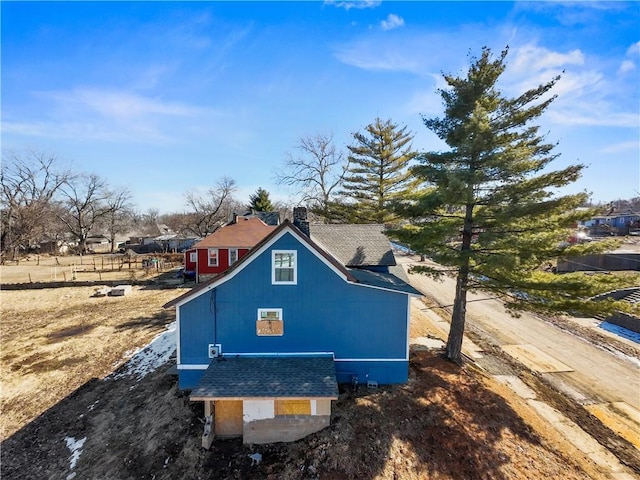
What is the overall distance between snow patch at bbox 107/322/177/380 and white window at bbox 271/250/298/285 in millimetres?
7710

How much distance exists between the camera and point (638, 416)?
1052 centimetres

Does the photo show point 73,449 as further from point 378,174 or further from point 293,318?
point 378,174

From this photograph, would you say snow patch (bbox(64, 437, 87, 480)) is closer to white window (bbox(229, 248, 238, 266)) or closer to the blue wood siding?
the blue wood siding

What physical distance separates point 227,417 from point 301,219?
739cm

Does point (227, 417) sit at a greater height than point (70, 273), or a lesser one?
lesser

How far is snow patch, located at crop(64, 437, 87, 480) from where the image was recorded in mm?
8955

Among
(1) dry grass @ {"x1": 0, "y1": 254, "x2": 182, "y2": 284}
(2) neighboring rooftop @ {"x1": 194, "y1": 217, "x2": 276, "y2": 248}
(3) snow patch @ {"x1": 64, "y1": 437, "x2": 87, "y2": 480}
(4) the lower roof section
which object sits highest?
(2) neighboring rooftop @ {"x1": 194, "y1": 217, "x2": 276, "y2": 248}

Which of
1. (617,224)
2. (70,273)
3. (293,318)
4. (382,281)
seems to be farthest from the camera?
(617,224)

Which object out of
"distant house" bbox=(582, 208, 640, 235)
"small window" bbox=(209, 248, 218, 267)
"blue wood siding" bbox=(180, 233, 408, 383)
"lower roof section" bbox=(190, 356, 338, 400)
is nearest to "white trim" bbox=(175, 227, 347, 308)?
"blue wood siding" bbox=(180, 233, 408, 383)

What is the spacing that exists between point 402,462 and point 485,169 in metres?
9.96

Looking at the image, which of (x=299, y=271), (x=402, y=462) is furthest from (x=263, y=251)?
(x=402, y=462)

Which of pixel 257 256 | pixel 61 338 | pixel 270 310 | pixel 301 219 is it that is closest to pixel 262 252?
pixel 257 256

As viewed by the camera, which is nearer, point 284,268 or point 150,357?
point 284,268

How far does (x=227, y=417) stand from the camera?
31.0 ft
